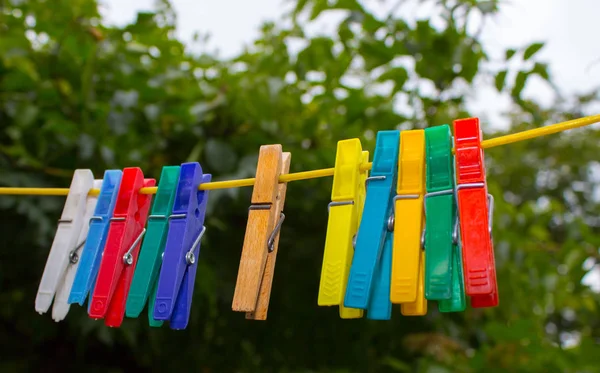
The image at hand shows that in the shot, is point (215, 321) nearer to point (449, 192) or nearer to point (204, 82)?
point (204, 82)

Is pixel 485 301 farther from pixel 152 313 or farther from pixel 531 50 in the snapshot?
pixel 531 50

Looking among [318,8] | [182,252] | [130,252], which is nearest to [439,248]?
[182,252]

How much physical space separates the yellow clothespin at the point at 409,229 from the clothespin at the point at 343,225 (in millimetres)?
63

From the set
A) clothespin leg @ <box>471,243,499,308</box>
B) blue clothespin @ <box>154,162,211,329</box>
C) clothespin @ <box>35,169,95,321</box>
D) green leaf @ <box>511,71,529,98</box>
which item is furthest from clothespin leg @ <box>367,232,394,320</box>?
green leaf @ <box>511,71,529,98</box>

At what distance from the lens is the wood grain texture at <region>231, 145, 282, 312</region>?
78 centimetres

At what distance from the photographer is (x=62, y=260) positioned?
918 millimetres

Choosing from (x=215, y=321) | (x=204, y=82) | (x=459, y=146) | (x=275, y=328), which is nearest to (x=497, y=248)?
(x=275, y=328)

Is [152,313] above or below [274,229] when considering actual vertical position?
below

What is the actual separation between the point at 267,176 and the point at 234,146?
818mm

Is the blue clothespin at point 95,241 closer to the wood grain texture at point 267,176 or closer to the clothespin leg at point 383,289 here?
the wood grain texture at point 267,176

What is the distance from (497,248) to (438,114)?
66 centimetres

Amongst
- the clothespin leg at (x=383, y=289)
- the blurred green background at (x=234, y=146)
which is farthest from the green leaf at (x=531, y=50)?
the clothespin leg at (x=383, y=289)

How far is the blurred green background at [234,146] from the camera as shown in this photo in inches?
54.8

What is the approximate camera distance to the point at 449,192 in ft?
2.39
